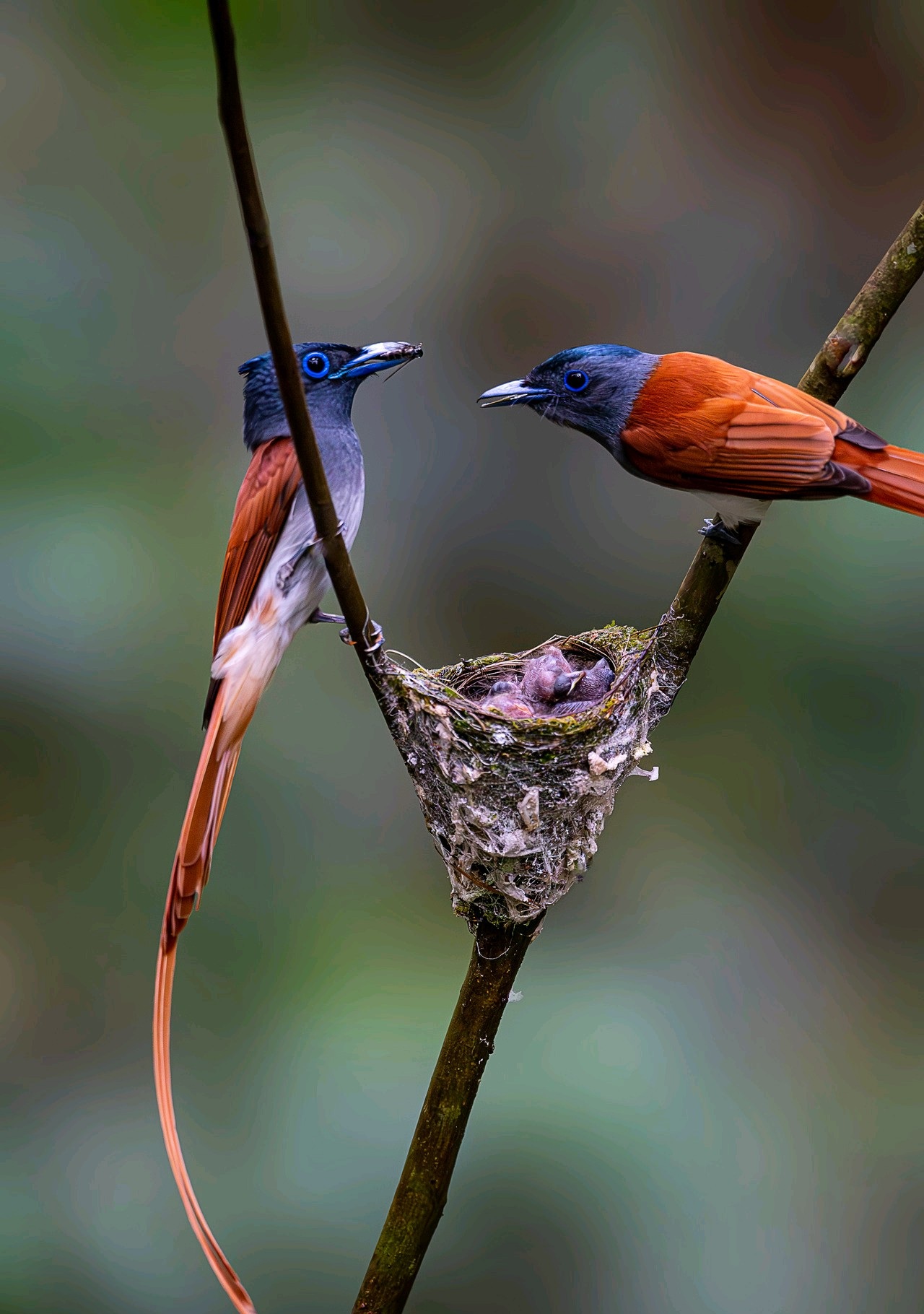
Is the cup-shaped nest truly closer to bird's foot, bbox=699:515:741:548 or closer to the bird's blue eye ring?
bird's foot, bbox=699:515:741:548

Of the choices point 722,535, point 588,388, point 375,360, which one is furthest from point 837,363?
point 375,360

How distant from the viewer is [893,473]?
1.61m

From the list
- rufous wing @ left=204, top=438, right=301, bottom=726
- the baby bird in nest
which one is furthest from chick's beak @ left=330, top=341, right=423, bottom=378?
the baby bird in nest

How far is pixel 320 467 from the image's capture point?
1.17 metres

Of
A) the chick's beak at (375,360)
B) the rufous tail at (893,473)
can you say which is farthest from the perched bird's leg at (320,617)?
the rufous tail at (893,473)

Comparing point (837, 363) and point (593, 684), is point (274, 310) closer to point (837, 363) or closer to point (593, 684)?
point (837, 363)

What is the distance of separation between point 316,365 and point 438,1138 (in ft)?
4.14

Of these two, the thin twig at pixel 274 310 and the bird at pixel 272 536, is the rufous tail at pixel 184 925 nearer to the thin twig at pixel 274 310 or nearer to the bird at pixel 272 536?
the bird at pixel 272 536

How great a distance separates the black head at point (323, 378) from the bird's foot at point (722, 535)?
539mm

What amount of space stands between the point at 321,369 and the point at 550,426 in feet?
5.90

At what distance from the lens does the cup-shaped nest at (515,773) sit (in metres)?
1.86

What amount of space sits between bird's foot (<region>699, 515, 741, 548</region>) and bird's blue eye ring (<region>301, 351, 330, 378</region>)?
→ 68 centimetres

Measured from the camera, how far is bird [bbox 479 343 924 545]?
63.4 inches

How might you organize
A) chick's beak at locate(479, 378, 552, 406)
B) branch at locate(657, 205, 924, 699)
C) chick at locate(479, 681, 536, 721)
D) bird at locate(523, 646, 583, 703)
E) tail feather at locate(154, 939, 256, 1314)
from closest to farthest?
tail feather at locate(154, 939, 256, 1314), branch at locate(657, 205, 924, 699), chick's beak at locate(479, 378, 552, 406), chick at locate(479, 681, 536, 721), bird at locate(523, 646, 583, 703)
